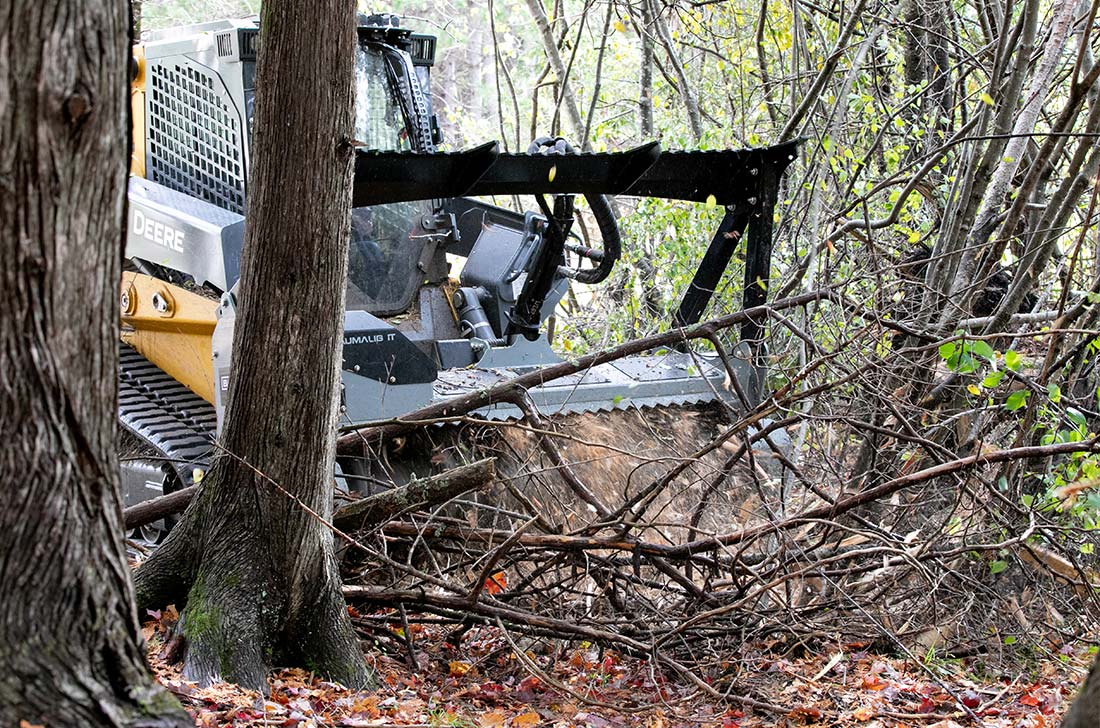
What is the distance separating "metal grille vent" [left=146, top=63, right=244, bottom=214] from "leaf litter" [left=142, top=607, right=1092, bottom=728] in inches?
120

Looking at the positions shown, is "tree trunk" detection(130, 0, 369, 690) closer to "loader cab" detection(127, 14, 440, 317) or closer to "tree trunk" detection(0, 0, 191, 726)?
"tree trunk" detection(0, 0, 191, 726)

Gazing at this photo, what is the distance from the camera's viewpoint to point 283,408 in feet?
12.4

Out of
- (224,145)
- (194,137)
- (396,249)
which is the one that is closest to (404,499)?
(224,145)

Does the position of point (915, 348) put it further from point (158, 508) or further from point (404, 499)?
point (158, 508)

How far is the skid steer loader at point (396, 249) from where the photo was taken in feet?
19.2

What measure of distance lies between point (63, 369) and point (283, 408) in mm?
1674

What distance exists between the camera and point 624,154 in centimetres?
598

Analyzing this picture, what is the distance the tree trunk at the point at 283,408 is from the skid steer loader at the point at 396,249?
170 centimetres

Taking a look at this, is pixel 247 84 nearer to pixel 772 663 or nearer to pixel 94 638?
pixel 772 663

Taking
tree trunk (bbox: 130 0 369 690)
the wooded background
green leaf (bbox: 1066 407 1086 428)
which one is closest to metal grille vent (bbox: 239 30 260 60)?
tree trunk (bbox: 130 0 369 690)

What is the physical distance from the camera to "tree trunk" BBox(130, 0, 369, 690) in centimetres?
364

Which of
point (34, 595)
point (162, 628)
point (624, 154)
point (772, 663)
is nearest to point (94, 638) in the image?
point (34, 595)

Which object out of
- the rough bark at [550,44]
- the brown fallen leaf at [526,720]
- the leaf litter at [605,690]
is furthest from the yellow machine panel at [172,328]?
the rough bark at [550,44]

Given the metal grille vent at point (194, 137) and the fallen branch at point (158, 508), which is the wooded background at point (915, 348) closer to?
the fallen branch at point (158, 508)
